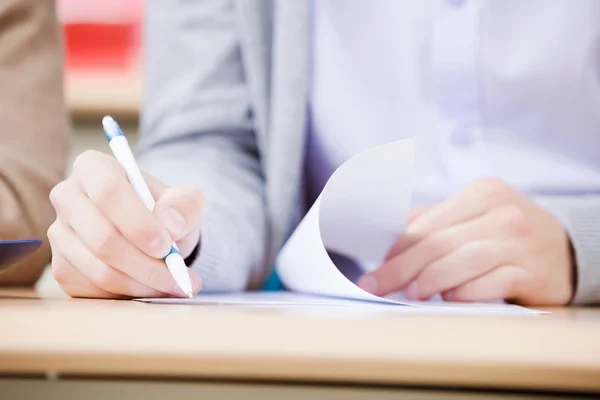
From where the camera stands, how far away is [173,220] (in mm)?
385

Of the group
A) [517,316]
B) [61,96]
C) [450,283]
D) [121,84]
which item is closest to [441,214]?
[450,283]

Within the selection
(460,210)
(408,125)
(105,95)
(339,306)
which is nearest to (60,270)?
(339,306)

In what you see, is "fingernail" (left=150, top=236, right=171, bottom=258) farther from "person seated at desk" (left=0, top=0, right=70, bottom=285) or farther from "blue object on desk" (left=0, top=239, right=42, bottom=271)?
"person seated at desk" (left=0, top=0, right=70, bottom=285)

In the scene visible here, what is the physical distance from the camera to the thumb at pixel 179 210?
0.39 meters

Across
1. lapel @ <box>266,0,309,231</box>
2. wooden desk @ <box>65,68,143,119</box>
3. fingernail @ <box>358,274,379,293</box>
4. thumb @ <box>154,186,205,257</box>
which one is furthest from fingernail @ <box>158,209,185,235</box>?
wooden desk @ <box>65,68,143,119</box>

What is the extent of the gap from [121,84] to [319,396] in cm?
99

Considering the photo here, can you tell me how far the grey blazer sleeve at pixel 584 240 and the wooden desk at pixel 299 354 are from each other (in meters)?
0.21

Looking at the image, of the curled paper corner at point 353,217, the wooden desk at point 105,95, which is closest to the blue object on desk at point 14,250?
the curled paper corner at point 353,217

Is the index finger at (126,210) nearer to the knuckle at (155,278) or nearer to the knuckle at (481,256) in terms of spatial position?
the knuckle at (155,278)

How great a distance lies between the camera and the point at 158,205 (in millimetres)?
389

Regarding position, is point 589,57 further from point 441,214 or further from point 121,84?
point 121,84

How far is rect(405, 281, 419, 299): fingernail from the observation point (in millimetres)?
466

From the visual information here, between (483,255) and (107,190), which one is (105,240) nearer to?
(107,190)

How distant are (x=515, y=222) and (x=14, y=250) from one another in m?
0.33
